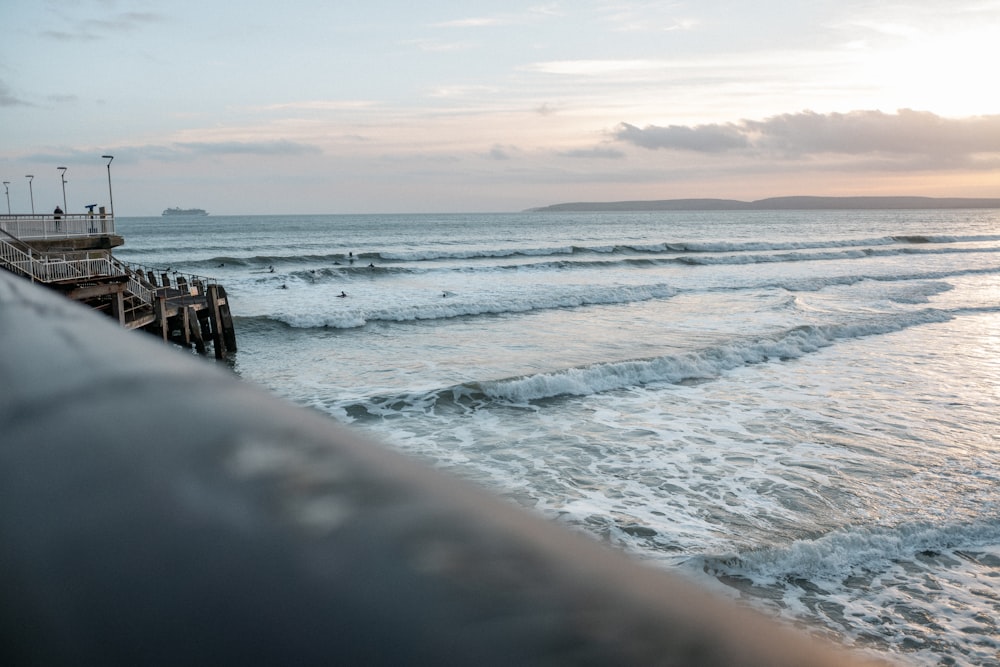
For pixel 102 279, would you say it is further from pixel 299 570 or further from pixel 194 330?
pixel 299 570

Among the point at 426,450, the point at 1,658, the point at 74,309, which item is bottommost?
the point at 426,450

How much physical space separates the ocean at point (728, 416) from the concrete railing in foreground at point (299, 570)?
0.25 m

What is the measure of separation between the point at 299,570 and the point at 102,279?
20502 millimetres

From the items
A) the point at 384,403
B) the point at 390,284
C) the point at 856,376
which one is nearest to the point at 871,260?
the point at 390,284

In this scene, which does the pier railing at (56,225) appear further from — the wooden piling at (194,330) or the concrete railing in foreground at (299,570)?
the concrete railing in foreground at (299,570)

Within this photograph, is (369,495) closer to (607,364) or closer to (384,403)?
(384,403)

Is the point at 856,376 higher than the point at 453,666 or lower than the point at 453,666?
lower

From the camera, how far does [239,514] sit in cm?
61

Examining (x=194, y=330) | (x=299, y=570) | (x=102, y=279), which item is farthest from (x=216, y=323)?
(x=299, y=570)

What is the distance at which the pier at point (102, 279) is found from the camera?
654 inches

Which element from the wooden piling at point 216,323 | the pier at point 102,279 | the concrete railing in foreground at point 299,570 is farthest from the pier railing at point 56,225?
the concrete railing in foreground at point 299,570

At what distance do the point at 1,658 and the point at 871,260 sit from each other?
64.2 m

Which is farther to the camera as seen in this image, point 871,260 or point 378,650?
point 871,260

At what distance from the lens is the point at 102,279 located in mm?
18531
